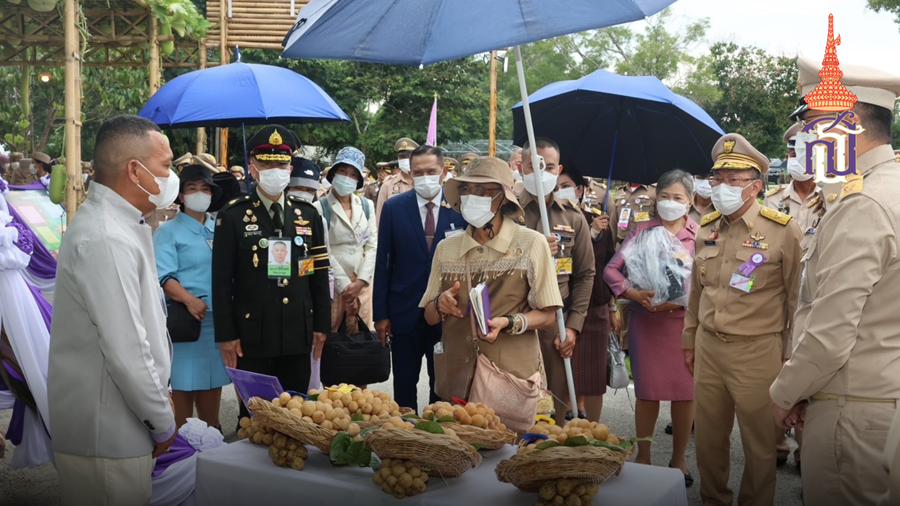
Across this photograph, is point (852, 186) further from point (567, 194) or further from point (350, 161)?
point (350, 161)

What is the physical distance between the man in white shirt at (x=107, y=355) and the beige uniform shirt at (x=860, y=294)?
2.55 m

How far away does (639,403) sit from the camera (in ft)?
19.1

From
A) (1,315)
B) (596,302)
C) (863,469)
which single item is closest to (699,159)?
(596,302)

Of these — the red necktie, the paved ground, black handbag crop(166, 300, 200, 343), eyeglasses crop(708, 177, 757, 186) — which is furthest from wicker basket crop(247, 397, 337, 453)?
eyeglasses crop(708, 177, 757, 186)

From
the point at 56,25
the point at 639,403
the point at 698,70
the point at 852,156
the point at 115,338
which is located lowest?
the point at 639,403

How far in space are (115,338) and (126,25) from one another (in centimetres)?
953

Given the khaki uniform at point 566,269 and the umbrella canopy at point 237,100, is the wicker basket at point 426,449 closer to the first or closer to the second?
the khaki uniform at point 566,269

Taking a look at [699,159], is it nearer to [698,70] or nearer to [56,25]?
[56,25]

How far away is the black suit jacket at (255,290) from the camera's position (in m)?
5.18

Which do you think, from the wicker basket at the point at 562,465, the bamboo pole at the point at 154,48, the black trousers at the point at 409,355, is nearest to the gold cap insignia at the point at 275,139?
the black trousers at the point at 409,355

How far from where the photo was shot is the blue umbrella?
366cm

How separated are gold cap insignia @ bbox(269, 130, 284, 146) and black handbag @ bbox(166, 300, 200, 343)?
1242 mm

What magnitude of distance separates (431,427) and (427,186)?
2.90 meters

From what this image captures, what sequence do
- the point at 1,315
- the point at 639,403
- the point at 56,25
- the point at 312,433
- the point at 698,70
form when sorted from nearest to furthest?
the point at 312,433
the point at 1,315
the point at 639,403
the point at 56,25
the point at 698,70
